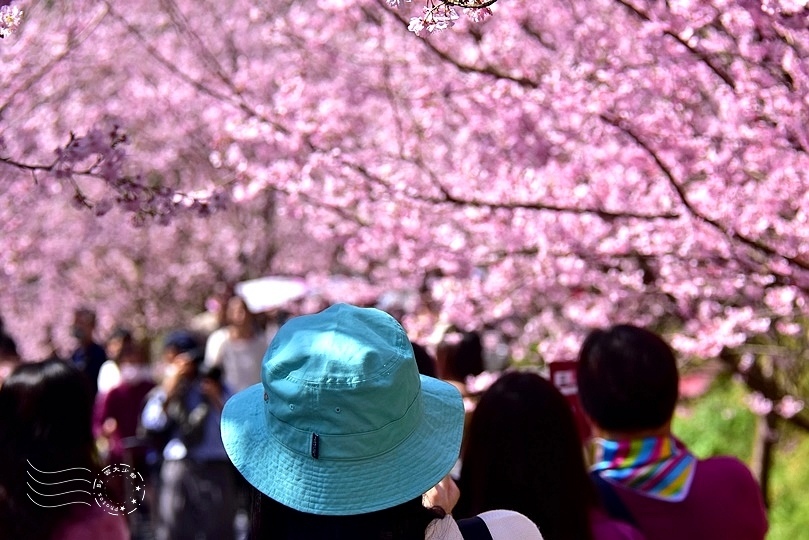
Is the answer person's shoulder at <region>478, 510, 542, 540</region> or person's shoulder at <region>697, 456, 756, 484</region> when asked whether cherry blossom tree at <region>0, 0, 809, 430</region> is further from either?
person's shoulder at <region>697, 456, 756, 484</region>

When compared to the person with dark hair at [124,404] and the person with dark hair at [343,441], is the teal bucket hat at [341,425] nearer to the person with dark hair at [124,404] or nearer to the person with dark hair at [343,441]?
the person with dark hair at [343,441]

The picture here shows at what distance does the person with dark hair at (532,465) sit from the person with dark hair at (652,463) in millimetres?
219

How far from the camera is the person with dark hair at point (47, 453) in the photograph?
215cm

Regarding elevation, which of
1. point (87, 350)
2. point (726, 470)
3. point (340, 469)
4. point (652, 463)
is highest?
point (340, 469)

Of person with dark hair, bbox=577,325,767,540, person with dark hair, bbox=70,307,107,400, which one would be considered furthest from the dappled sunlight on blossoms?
person with dark hair, bbox=577,325,767,540

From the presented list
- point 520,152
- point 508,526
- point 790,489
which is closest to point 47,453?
point 508,526

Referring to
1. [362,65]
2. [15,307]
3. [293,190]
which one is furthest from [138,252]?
[293,190]

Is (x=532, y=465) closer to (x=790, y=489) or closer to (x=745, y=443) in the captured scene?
(x=790, y=489)

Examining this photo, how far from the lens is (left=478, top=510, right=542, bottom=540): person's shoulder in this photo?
1702 mm

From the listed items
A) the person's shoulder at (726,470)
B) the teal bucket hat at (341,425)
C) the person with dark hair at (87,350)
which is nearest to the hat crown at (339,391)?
the teal bucket hat at (341,425)

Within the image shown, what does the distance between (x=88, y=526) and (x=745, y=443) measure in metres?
7.83

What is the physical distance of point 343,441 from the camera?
5.08ft

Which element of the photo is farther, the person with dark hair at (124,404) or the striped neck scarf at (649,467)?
the person with dark hair at (124,404)

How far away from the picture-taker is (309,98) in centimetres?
595
